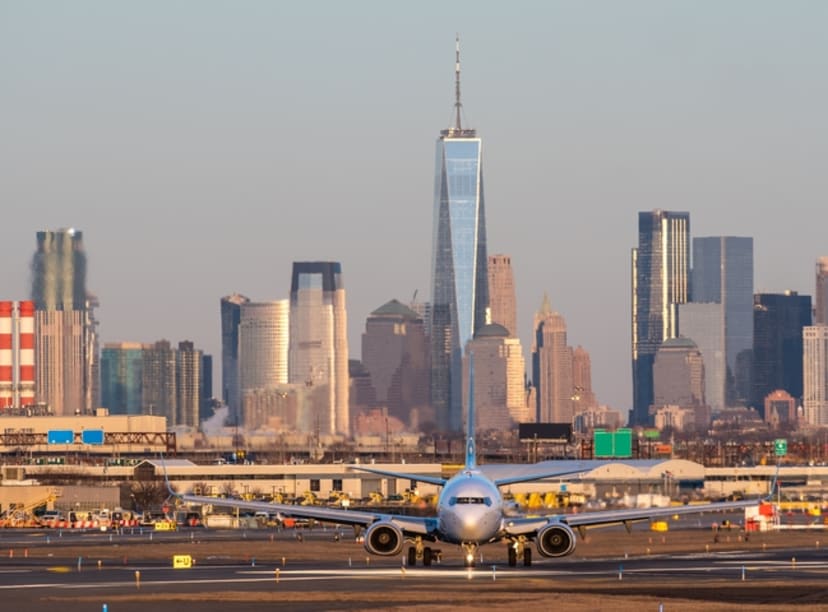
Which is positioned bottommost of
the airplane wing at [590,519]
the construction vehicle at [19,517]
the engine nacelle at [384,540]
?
the construction vehicle at [19,517]

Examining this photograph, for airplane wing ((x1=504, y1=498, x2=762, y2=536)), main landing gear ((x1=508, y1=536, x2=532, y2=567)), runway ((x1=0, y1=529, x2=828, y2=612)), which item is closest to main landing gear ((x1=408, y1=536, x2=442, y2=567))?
runway ((x1=0, y1=529, x2=828, y2=612))

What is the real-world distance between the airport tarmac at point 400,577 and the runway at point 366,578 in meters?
0.07

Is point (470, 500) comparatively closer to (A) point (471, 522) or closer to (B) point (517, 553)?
(A) point (471, 522)

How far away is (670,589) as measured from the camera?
72375 mm

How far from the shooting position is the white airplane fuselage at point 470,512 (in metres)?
83.4

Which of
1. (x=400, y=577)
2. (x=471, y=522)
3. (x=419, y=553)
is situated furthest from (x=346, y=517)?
(x=400, y=577)

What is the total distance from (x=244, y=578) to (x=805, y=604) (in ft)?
86.9

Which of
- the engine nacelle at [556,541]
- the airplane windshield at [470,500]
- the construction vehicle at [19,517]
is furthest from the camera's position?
the construction vehicle at [19,517]

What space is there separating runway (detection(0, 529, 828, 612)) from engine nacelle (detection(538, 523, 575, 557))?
99 centimetres

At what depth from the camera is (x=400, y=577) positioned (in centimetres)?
→ 8075

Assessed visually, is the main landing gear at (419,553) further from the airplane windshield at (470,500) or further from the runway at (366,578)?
the airplane windshield at (470,500)

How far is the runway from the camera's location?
6756 centimetres

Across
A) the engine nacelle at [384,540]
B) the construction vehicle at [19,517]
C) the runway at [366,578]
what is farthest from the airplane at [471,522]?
the construction vehicle at [19,517]

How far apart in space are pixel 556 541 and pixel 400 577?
865 centimetres
